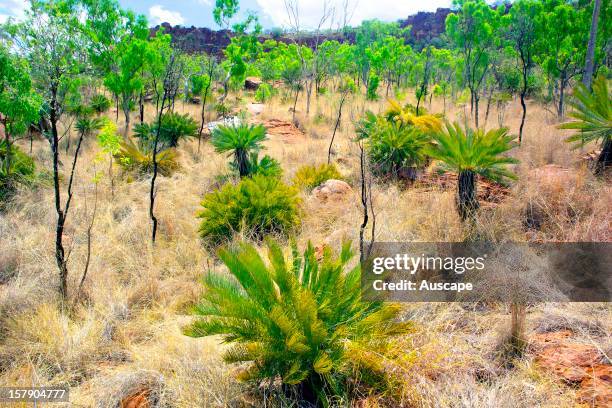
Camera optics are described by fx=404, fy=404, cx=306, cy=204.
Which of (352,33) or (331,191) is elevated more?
(352,33)

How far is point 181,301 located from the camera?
386 cm

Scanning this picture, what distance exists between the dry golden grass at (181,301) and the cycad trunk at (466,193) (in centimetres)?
13

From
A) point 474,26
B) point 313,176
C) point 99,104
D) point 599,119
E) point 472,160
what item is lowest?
point 313,176

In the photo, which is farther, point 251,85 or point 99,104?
point 251,85

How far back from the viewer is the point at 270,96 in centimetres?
1944

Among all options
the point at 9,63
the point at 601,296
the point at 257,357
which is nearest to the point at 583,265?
the point at 601,296

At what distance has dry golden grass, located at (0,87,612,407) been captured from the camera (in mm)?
2492

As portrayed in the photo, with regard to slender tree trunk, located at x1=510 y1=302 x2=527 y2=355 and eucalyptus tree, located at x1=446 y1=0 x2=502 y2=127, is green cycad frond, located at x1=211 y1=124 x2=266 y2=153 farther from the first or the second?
eucalyptus tree, located at x1=446 y1=0 x2=502 y2=127

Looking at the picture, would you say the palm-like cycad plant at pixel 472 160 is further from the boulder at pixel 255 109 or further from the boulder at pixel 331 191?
the boulder at pixel 255 109

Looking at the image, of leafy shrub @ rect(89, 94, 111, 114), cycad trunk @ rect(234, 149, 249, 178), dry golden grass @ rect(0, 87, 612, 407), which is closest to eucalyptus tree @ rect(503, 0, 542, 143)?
dry golden grass @ rect(0, 87, 612, 407)

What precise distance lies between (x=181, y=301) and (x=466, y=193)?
3.45 metres

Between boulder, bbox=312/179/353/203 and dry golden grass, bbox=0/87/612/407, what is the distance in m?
0.21

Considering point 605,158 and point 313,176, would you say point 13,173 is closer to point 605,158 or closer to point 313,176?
point 313,176

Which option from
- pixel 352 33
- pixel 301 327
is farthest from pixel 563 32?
pixel 352 33
